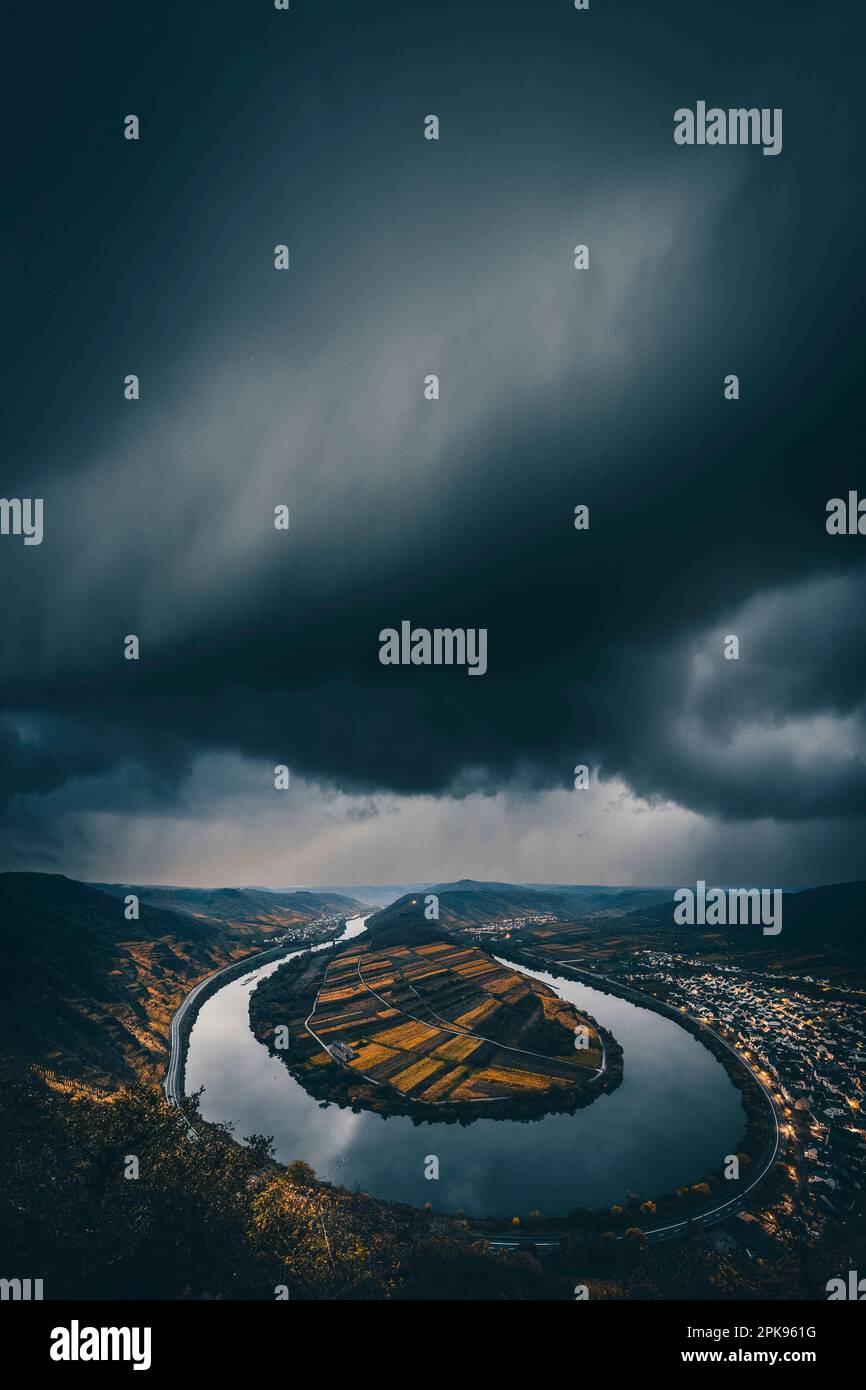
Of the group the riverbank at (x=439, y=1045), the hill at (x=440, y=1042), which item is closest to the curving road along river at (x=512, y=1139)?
the riverbank at (x=439, y=1045)

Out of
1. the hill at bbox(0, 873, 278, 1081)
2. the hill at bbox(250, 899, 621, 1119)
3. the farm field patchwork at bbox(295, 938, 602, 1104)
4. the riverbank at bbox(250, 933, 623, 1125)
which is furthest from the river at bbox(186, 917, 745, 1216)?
the hill at bbox(0, 873, 278, 1081)

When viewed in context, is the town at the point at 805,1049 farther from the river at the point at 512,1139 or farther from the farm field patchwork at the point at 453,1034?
the farm field patchwork at the point at 453,1034

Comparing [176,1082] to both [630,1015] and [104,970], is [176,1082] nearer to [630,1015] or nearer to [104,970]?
[104,970]

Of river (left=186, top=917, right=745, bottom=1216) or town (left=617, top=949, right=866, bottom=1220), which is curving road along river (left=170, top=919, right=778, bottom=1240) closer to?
river (left=186, top=917, right=745, bottom=1216)

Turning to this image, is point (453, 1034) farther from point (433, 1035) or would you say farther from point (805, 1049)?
point (805, 1049)

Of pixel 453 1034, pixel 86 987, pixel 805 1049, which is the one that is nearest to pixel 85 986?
pixel 86 987
